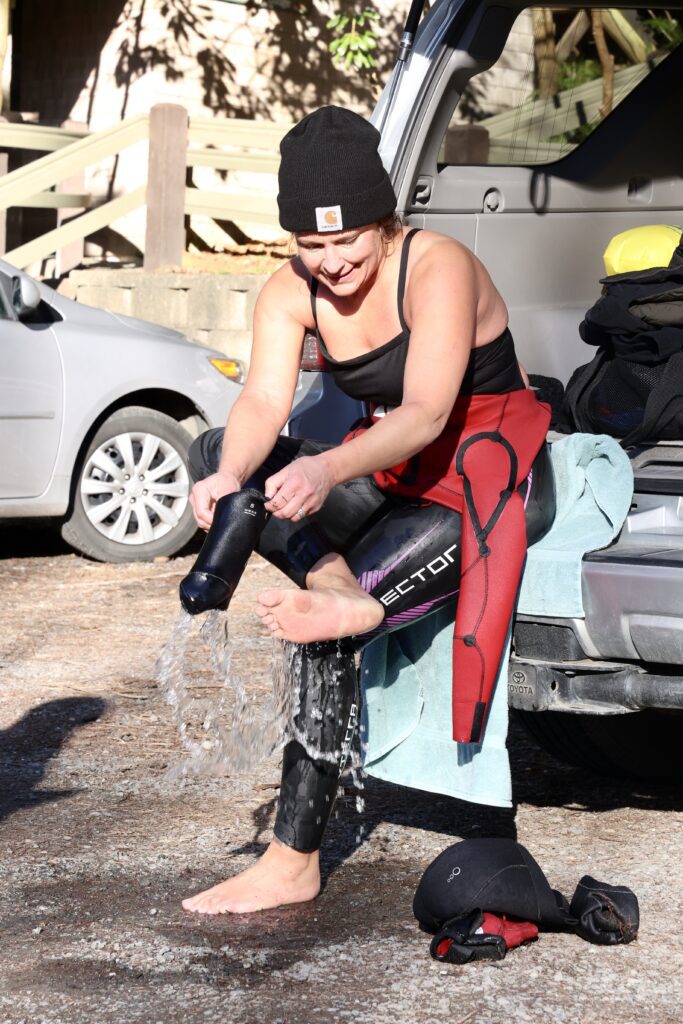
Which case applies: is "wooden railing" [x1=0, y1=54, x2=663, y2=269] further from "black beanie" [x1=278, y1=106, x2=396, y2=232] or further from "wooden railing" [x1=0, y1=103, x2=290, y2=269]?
"black beanie" [x1=278, y1=106, x2=396, y2=232]

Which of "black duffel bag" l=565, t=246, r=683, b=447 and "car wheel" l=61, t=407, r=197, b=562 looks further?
"car wheel" l=61, t=407, r=197, b=562

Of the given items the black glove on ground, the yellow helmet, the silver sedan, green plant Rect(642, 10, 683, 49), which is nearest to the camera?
the black glove on ground

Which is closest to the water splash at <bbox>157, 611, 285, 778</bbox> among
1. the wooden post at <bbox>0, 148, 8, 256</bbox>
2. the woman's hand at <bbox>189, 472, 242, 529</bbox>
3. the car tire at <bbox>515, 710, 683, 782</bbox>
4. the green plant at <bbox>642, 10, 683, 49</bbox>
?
the woman's hand at <bbox>189, 472, 242, 529</bbox>

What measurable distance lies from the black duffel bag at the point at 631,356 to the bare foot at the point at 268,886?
139 centimetres

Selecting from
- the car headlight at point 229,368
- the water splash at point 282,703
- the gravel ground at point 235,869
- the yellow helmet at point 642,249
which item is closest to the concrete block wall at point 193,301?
the car headlight at point 229,368

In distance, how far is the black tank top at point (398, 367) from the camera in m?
3.53

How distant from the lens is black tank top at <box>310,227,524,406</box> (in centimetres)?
353

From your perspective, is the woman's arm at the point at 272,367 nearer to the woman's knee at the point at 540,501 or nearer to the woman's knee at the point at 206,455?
the woman's knee at the point at 206,455

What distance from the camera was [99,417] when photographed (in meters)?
7.57

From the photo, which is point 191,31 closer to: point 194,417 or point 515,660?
point 194,417

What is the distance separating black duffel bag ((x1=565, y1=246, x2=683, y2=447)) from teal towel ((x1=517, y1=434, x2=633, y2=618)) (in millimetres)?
260

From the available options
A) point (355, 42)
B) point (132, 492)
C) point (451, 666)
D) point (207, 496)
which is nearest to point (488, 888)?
point (451, 666)

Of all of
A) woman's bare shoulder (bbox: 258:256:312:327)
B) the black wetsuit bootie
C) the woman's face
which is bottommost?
the black wetsuit bootie

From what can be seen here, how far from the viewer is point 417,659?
384 centimetres
